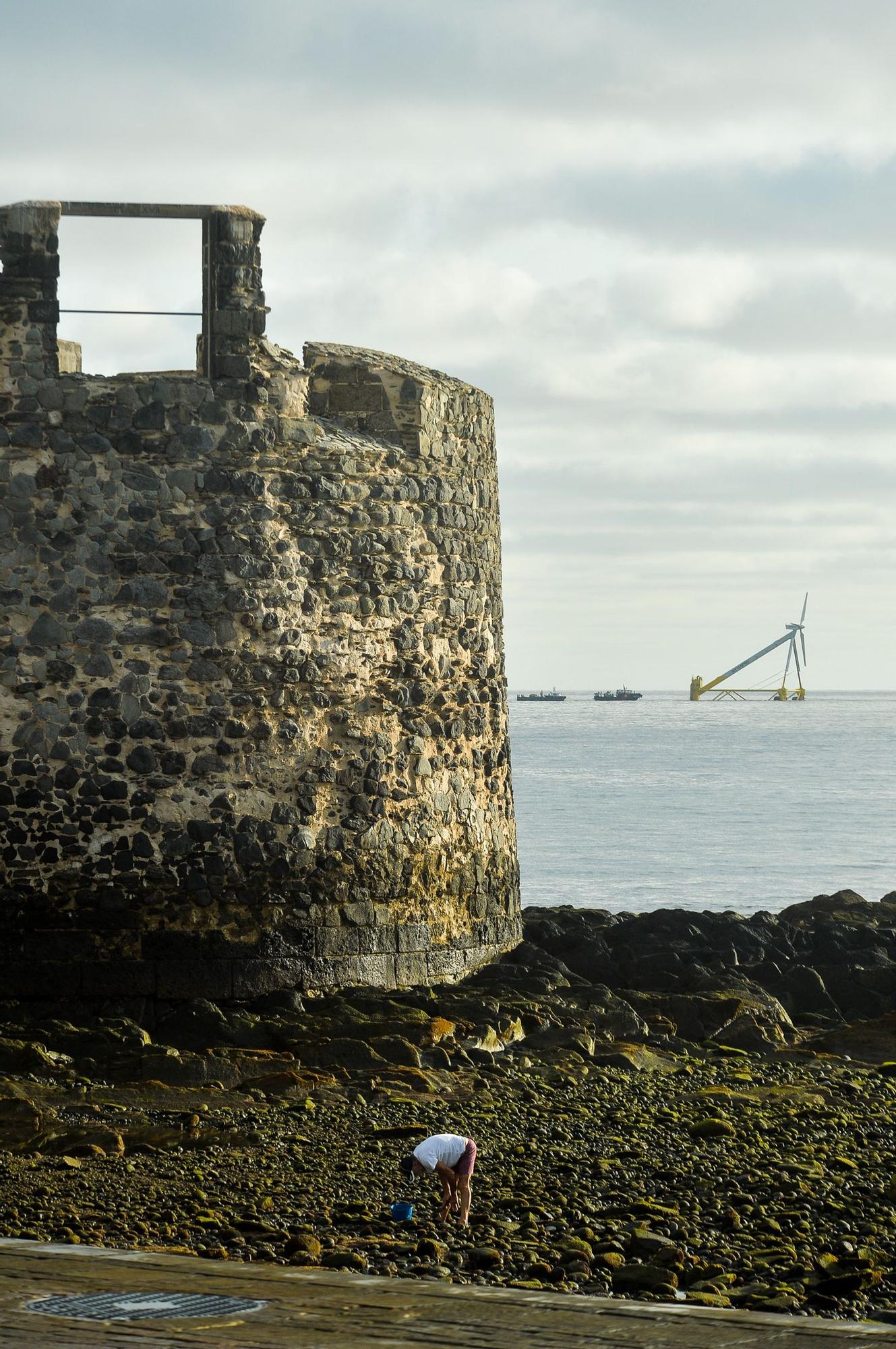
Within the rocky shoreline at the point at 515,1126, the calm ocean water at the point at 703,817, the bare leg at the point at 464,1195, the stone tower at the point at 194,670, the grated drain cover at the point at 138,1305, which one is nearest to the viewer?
the grated drain cover at the point at 138,1305

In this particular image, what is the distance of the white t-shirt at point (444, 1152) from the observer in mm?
6734

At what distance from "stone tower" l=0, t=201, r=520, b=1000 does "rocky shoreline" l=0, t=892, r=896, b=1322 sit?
487mm

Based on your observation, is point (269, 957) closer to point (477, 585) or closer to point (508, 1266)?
point (477, 585)

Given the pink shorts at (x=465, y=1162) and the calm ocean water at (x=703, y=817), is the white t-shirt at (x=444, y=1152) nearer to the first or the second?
the pink shorts at (x=465, y=1162)

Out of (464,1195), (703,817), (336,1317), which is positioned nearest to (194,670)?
(464,1195)

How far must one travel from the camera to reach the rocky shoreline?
635 cm

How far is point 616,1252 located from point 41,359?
702 centimetres

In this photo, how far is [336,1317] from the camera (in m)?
3.91

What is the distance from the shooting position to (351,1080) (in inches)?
376

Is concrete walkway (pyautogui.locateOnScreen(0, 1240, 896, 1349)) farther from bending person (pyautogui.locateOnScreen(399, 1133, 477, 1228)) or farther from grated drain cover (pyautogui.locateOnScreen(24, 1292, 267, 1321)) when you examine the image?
bending person (pyautogui.locateOnScreen(399, 1133, 477, 1228))

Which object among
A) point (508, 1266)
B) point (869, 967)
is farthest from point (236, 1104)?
point (869, 967)

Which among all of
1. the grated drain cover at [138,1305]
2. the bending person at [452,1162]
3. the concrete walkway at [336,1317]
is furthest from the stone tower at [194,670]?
the grated drain cover at [138,1305]

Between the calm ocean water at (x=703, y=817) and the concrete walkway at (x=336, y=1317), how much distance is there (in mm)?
22032

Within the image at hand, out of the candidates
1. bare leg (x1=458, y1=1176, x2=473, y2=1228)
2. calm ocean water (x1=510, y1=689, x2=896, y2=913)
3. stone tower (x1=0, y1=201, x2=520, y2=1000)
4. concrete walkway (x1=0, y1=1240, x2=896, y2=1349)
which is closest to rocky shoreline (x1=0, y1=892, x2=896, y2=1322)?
bare leg (x1=458, y1=1176, x2=473, y2=1228)
